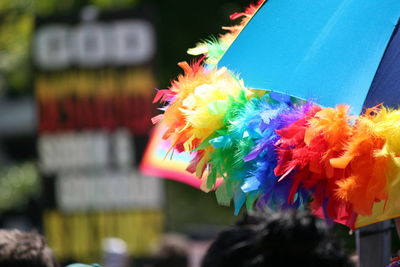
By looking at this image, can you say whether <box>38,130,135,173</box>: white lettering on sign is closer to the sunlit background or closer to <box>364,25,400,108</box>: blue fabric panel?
the sunlit background

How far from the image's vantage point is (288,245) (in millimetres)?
1504

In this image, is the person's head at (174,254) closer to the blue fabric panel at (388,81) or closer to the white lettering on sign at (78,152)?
the white lettering on sign at (78,152)

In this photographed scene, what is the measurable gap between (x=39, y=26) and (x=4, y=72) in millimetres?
3318

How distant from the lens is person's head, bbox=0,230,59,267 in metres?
2.10

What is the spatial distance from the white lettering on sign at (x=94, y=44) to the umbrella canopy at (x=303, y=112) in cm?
438

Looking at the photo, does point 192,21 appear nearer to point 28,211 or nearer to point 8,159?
point 28,211

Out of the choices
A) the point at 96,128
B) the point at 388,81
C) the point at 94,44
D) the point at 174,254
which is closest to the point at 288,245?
the point at 388,81

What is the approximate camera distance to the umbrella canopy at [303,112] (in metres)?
2.04

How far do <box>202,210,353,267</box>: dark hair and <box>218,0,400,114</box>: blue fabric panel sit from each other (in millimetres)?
651

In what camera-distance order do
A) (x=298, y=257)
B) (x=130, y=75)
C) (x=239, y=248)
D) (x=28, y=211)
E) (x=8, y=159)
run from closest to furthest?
(x=298, y=257)
(x=239, y=248)
(x=130, y=75)
(x=28, y=211)
(x=8, y=159)

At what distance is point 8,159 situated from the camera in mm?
12945

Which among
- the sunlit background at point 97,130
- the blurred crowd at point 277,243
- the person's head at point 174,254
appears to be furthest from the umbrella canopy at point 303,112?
the sunlit background at point 97,130

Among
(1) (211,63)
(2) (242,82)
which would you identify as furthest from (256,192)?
(1) (211,63)

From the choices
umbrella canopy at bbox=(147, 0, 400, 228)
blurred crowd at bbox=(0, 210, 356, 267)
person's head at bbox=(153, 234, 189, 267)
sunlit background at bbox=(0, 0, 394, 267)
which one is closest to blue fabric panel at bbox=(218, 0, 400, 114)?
umbrella canopy at bbox=(147, 0, 400, 228)
